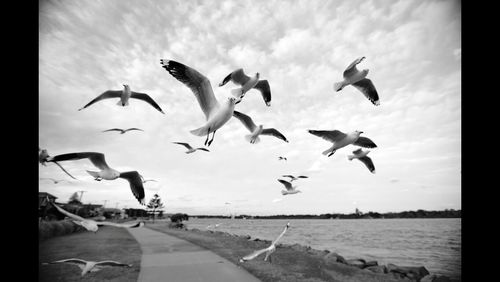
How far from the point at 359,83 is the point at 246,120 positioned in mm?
2278

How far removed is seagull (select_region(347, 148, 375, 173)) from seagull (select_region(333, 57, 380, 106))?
3.97 feet

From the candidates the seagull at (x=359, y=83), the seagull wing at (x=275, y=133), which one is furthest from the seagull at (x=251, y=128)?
the seagull at (x=359, y=83)

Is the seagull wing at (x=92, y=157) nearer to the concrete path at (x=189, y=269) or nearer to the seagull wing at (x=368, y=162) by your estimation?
the concrete path at (x=189, y=269)

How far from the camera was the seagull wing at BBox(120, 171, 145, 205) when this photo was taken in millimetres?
3488

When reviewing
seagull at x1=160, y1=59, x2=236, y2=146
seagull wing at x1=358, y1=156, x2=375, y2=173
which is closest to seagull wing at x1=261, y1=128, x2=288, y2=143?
seagull wing at x1=358, y1=156, x2=375, y2=173

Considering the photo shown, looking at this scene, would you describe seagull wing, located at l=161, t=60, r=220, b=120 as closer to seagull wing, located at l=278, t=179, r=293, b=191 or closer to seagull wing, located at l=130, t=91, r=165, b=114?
seagull wing, located at l=130, t=91, r=165, b=114

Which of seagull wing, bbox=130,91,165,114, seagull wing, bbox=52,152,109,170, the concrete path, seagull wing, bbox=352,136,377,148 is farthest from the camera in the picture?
the concrete path

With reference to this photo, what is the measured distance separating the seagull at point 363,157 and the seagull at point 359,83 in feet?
3.97

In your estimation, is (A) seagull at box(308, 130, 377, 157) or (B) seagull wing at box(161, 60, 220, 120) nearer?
(B) seagull wing at box(161, 60, 220, 120)

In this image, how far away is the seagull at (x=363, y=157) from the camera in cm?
611
